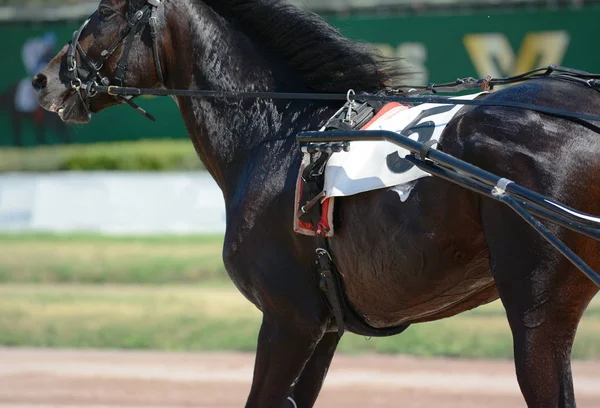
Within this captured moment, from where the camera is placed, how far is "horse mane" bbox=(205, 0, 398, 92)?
4484 millimetres

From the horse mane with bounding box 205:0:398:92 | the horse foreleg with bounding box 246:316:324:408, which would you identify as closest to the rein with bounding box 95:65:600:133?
the horse mane with bounding box 205:0:398:92

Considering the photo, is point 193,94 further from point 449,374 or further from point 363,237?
point 449,374

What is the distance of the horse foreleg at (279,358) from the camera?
4.16 m

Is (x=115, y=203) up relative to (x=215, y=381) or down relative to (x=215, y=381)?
down

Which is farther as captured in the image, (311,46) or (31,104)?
(31,104)

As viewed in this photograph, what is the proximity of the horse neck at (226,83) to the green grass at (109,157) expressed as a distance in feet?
39.8

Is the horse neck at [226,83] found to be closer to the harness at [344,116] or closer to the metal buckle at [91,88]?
the harness at [344,116]

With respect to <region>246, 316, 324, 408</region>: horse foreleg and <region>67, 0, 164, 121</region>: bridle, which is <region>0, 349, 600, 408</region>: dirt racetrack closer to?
<region>246, 316, 324, 408</region>: horse foreleg

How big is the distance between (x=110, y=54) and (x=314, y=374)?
189 centimetres

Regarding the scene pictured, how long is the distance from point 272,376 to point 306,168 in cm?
96

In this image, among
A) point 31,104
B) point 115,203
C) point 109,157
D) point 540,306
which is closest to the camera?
point 540,306

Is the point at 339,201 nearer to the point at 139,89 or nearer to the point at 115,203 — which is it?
the point at 139,89

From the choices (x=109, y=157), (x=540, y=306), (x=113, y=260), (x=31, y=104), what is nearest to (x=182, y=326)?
(x=113, y=260)

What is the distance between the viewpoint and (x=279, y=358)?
4176mm
